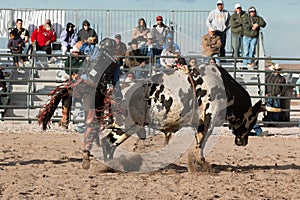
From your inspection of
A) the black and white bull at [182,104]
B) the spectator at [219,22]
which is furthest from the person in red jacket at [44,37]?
the black and white bull at [182,104]

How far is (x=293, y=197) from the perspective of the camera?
7.18 meters

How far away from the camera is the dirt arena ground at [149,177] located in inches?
285

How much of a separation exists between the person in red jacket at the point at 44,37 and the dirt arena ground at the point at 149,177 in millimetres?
5295

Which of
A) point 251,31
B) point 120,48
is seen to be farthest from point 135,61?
point 251,31

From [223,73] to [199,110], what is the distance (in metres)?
0.57

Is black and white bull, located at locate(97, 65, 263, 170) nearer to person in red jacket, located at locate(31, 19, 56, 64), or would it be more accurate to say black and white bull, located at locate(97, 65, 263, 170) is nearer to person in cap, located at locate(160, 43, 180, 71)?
person in cap, located at locate(160, 43, 180, 71)

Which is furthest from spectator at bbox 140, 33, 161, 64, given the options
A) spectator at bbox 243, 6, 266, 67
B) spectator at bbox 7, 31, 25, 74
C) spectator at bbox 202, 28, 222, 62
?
spectator at bbox 7, 31, 25, 74

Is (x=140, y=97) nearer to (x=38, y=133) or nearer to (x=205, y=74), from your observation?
(x=205, y=74)

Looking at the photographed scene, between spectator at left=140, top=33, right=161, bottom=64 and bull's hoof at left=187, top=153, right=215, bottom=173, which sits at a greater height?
spectator at left=140, top=33, right=161, bottom=64

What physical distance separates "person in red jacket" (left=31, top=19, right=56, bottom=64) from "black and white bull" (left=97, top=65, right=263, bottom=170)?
8493 mm

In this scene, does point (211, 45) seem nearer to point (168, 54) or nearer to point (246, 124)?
point (168, 54)

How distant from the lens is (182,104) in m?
8.56

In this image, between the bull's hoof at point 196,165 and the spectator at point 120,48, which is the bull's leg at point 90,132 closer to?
the bull's hoof at point 196,165

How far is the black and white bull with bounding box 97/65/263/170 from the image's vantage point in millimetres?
8562
